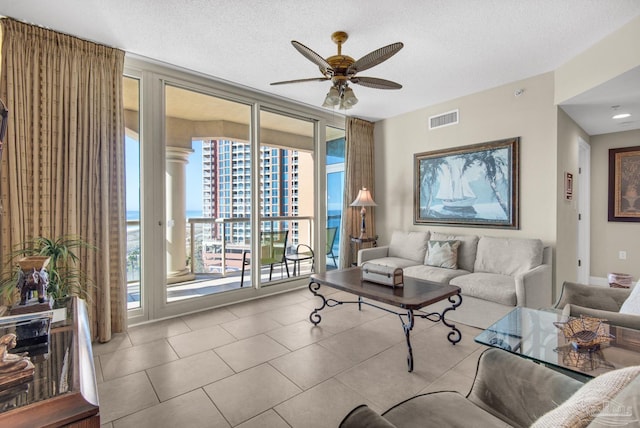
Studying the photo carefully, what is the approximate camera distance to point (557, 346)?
1.58 metres

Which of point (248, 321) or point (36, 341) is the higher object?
point (36, 341)

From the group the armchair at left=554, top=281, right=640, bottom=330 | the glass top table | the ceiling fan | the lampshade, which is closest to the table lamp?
the lampshade

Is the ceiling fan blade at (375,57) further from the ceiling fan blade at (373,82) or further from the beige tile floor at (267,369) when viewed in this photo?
the beige tile floor at (267,369)

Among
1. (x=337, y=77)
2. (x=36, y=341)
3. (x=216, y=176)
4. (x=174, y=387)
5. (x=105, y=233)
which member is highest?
(x=337, y=77)

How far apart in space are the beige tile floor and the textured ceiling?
2.73 m

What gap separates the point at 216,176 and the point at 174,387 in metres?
2.60

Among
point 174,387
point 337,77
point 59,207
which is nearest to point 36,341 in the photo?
point 174,387

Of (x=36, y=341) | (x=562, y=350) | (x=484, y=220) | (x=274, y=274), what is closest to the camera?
(x=36, y=341)

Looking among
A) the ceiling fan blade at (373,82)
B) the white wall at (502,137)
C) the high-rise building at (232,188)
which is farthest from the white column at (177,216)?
the white wall at (502,137)

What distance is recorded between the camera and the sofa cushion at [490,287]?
9.38 ft

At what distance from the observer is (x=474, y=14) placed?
2.36 meters

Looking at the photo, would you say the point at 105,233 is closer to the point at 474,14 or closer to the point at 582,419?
the point at 582,419

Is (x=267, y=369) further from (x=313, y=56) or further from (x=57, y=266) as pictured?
(x=313, y=56)

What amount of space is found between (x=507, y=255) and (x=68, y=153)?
4.53 m
